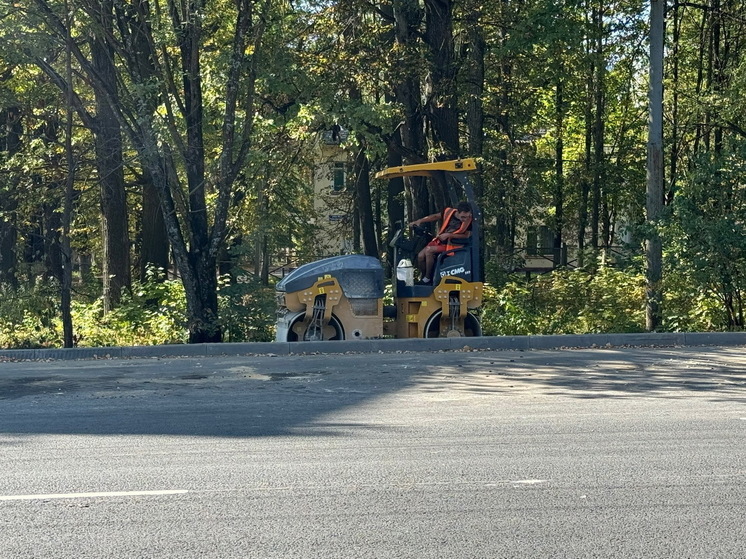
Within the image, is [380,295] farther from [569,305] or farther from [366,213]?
[366,213]

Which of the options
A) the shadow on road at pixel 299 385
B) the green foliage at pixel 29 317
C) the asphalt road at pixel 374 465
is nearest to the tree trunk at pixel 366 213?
the green foliage at pixel 29 317

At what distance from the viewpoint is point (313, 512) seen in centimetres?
586

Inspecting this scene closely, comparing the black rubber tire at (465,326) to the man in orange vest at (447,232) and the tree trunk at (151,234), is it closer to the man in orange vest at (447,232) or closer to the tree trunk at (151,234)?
the man in orange vest at (447,232)

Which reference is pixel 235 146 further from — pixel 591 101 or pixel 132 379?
pixel 591 101

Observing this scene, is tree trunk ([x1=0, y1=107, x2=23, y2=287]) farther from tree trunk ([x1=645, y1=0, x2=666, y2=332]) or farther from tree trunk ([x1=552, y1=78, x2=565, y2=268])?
tree trunk ([x1=552, y1=78, x2=565, y2=268])

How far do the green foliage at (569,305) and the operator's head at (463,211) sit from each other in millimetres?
2803

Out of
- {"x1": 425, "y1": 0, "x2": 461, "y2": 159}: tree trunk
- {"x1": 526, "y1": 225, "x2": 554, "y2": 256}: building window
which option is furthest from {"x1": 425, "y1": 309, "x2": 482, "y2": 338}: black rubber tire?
{"x1": 526, "y1": 225, "x2": 554, "y2": 256}: building window

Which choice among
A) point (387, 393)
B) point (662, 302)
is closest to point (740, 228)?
point (662, 302)

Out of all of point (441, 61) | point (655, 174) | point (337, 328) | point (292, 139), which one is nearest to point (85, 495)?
point (337, 328)

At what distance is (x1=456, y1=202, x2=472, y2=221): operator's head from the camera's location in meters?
15.4

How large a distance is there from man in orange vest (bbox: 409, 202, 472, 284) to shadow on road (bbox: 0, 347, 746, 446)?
187 cm

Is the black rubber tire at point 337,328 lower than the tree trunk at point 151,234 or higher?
lower

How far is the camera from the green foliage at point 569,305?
57.9ft

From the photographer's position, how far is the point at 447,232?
15.6 m
